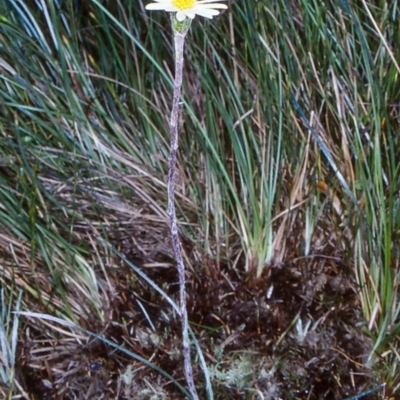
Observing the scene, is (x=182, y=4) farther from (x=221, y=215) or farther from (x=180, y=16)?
(x=221, y=215)

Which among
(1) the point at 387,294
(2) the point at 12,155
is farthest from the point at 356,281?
(2) the point at 12,155

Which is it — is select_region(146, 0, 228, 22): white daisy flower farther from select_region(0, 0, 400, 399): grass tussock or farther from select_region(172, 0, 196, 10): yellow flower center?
select_region(0, 0, 400, 399): grass tussock

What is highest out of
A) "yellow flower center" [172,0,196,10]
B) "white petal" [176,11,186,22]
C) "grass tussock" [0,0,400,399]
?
"yellow flower center" [172,0,196,10]

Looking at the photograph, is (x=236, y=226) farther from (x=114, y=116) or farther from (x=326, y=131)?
(x=114, y=116)

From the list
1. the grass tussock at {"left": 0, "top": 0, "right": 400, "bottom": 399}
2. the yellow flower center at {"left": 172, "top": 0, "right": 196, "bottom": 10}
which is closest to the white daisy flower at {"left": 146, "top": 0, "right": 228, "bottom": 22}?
the yellow flower center at {"left": 172, "top": 0, "right": 196, "bottom": 10}

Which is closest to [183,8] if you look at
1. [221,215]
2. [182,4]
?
[182,4]

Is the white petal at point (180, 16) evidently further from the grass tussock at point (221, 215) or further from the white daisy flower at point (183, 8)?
the grass tussock at point (221, 215)

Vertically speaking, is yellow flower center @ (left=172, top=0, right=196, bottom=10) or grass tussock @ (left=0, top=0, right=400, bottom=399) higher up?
yellow flower center @ (left=172, top=0, right=196, bottom=10)

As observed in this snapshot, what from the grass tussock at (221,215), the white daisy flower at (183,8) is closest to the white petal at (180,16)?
the white daisy flower at (183,8)
